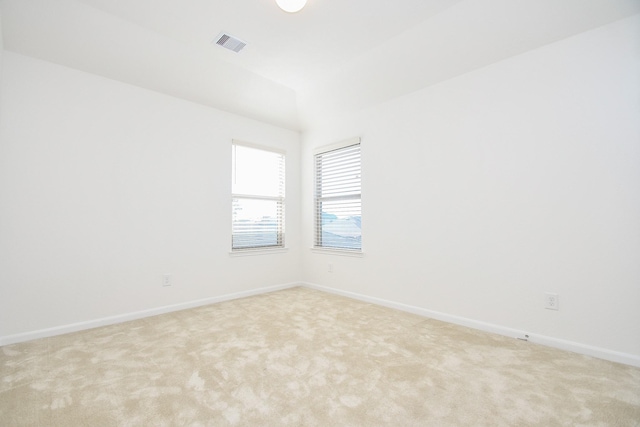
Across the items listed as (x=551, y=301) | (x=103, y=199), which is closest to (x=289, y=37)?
(x=103, y=199)

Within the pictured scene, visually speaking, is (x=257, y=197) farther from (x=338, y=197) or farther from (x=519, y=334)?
(x=519, y=334)

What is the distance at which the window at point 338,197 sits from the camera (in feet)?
12.5

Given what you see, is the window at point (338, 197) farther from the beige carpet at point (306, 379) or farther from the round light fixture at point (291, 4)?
the round light fixture at point (291, 4)

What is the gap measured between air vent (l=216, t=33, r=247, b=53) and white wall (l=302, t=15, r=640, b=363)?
1722 mm

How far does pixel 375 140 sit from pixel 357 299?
6.74ft

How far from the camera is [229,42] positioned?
8.84ft

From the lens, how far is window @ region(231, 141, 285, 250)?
384cm

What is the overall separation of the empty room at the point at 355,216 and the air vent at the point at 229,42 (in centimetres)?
5

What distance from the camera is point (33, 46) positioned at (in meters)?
2.38

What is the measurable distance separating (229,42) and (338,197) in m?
2.25

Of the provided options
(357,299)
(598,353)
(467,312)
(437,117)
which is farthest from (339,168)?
(598,353)

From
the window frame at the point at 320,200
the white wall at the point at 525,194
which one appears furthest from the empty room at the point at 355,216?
the window frame at the point at 320,200

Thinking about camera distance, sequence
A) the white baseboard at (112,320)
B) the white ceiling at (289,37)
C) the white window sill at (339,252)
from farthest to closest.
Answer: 1. the white window sill at (339,252)
2. the white baseboard at (112,320)
3. the white ceiling at (289,37)

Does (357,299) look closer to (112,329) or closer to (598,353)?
(598,353)
